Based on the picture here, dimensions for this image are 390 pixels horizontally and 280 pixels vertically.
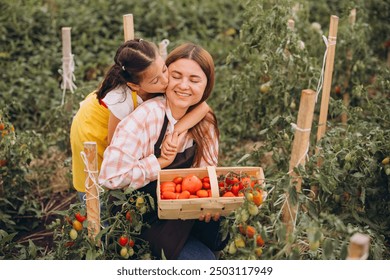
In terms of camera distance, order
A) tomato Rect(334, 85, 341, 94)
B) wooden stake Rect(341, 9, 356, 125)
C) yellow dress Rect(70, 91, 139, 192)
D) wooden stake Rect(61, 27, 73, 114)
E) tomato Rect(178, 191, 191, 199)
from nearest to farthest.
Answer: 1. tomato Rect(178, 191, 191, 199)
2. yellow dress Rect(70, 91, 139, 192)
3. wooden stake Rect(61, 27, 73, 114)
4. wooden stake Rect(341, 9, 356, 125)
5. tomato Rect(334, 85, 341, 94)

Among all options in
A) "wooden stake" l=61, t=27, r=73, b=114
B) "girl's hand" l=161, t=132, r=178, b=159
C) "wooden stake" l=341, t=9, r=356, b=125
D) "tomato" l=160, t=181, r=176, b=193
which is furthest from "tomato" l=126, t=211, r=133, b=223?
"wooden stake" l=341, t=9, r=356, b=125

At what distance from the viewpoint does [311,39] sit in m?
3.65

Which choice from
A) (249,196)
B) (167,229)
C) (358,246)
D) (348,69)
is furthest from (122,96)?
(348,69)

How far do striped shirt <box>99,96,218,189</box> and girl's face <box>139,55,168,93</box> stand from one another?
6cm

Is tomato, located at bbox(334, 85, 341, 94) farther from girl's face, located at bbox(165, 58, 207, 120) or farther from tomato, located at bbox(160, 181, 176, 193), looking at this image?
tomato, located at bbox(160, 181, 176, 193)

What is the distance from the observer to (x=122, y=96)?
243cm

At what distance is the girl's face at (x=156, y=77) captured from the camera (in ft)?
7.51

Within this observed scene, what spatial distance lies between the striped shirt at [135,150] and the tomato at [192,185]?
168 mm

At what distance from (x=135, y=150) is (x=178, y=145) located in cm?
21

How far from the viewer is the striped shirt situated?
218 centimetres

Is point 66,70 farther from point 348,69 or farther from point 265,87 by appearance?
point 348,69
